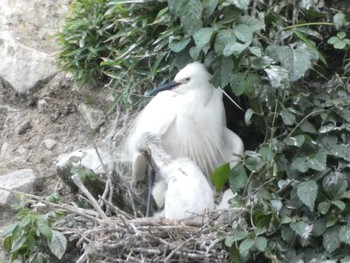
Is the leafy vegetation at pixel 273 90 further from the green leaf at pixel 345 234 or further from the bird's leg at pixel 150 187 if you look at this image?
the bird's leg at pixel 150 187

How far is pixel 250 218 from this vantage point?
3.68m

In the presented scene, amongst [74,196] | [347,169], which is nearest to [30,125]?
[74,196]

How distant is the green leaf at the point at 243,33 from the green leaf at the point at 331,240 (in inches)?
30.4

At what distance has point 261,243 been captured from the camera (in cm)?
356

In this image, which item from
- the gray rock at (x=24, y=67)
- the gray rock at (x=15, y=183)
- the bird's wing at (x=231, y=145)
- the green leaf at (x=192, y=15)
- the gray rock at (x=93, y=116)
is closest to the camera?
the green leaf at (x=192, y=15)

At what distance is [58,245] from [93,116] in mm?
971

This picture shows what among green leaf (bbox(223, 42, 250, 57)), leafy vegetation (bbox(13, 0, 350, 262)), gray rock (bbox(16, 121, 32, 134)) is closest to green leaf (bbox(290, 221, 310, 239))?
leafy vegetation (bbox(13, 0, 350, 262))

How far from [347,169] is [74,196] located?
1.27 m

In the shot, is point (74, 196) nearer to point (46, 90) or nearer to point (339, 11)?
point (46, 90)

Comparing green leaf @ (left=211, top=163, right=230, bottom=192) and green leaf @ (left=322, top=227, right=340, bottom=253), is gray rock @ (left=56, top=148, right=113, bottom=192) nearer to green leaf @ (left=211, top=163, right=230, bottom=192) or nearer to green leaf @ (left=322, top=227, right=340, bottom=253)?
green leaf @ (left=211, top=163, right=230, bottom=192)

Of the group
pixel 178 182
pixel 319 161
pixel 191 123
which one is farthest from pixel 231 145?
pixel 319 161

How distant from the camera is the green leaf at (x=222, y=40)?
12.7 ft

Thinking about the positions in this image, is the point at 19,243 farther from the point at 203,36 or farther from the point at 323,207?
the point at 323,207

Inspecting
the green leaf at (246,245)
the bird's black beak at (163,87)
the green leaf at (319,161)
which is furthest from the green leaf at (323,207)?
the bird's black beak at (163,87)
